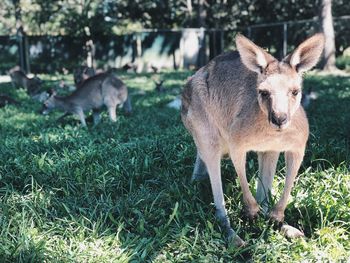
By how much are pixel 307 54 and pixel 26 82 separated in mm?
10252

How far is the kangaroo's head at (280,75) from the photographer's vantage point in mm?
2246

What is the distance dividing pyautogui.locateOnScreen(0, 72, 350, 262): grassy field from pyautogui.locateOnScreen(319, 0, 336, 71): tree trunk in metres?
9.35

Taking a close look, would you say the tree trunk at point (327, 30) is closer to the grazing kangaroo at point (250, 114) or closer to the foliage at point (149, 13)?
the foliage at point (149, 13)

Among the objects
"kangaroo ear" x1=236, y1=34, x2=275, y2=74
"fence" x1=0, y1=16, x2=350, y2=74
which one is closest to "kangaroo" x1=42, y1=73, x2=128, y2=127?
"kangaroo ear" x1=236, y1=34, x2=275, y2=74

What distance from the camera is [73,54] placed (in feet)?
69.1

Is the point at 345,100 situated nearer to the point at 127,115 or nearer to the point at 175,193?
the point at 127,115

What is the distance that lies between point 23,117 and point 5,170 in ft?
12.6

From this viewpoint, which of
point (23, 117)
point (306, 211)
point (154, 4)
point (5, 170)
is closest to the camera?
point (306, 211)

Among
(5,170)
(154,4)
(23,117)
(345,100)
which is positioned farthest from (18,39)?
(5,170)

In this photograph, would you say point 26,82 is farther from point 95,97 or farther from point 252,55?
point 252,55

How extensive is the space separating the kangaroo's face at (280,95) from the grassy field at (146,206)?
2.55 feet

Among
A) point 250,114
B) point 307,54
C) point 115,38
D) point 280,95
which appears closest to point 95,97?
point 250,114

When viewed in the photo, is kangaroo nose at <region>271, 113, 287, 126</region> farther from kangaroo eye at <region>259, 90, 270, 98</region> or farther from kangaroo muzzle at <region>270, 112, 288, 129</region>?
kangaroo eye at <region>259, 90, 270, 98</region>

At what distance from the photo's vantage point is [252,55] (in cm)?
252
